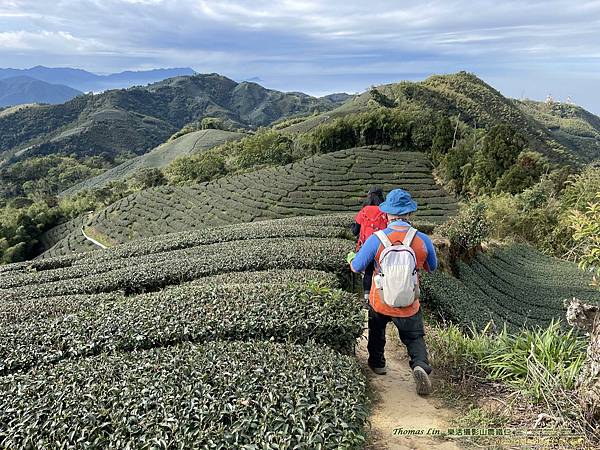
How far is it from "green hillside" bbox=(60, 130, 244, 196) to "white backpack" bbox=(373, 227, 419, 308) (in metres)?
85.6

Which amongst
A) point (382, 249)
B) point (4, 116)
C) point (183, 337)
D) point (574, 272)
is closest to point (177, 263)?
point (183, 337)

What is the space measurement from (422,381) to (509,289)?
1208 centimetres

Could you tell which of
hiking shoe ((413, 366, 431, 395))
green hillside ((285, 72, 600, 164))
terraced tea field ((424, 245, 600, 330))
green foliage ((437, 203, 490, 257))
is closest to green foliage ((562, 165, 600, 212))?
terraced tea field ((424, 245, 600, 330))

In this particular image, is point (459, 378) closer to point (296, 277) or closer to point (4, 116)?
point (296, 277)

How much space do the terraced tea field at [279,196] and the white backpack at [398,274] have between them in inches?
999

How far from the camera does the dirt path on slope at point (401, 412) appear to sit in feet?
12.4

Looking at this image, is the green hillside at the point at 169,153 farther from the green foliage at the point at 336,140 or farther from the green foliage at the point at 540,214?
the green foliage at the point at 540,214

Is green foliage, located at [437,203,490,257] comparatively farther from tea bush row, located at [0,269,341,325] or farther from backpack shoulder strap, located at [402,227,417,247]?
backpack shoulder strap, located at [402,227,417,247]

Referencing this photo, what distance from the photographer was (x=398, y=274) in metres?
4.36

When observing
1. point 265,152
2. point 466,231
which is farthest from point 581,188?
point 265,152

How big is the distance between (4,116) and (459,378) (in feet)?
585

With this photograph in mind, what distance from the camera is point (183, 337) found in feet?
16.3

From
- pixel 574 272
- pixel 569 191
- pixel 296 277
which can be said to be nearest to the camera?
pixel 296 277

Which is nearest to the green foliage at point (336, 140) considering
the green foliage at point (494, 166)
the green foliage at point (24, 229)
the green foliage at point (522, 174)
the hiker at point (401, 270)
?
the green foliage at point (494, 166)
